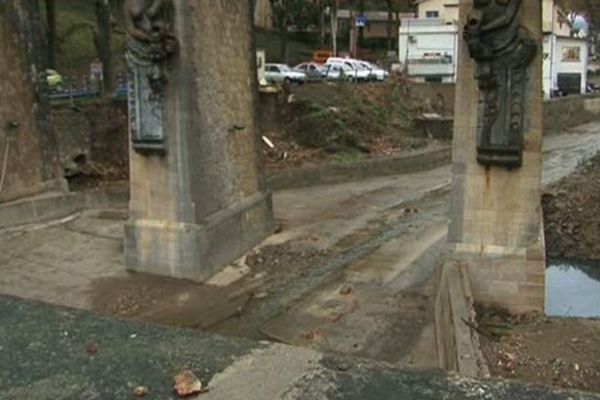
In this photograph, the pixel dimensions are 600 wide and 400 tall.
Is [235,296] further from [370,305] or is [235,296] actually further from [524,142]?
[524,142]

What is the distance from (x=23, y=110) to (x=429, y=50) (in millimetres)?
32762

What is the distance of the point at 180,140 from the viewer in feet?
37.7

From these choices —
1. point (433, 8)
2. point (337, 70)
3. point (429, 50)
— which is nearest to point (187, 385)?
point (337, 70)

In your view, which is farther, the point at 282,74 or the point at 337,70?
the point at 337,70

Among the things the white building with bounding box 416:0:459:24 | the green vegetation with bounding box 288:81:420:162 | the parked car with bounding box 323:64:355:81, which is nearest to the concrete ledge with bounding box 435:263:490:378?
the green vegetation with bounding box 288:81:420:162

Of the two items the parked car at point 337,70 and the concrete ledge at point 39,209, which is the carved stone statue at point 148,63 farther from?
the parked car at point 337,70

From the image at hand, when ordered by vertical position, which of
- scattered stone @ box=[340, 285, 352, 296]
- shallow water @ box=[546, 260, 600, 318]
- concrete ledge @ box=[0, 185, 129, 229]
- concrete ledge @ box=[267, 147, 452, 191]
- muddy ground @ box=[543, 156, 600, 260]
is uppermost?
concrete ledge @ box=[0, 185, 129, 229]

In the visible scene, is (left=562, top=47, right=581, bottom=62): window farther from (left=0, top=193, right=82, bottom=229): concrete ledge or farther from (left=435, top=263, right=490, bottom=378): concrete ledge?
(left=435, top=263, right=490, bottom=378): concrete ledge

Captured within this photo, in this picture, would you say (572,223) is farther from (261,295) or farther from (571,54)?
(571,54)

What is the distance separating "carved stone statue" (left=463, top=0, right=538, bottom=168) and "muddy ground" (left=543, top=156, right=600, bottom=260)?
32.8ft

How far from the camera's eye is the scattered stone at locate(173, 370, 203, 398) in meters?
2.08

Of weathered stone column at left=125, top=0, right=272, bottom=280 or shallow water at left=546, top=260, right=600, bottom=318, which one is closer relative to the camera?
weathered stone column at left=125, top=0, right=272, bottom=280

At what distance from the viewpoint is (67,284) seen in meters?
11.5

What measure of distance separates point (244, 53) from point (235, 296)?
5.04 meters
